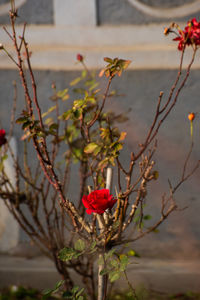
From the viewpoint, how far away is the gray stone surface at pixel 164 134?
3.04 meters

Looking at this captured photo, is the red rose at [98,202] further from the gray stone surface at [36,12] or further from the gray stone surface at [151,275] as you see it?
the gray stone surface at [36,12]

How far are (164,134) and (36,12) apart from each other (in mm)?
1314

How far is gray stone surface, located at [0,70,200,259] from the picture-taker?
3.04 meters

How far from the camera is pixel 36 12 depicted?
3.10 metres

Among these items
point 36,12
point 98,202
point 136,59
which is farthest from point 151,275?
point 36,12

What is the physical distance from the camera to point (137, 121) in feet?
10.2

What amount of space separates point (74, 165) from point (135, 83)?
77cm

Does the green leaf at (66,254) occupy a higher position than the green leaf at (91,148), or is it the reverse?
the green leaf at (91,148)

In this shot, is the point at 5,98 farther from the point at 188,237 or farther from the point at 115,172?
the point at 188,237

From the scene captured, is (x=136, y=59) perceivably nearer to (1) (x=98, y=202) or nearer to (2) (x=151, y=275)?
(2) (x=151, y=275)

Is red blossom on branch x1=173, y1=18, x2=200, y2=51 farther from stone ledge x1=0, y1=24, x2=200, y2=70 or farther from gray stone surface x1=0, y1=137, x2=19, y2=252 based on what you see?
gray stone surface x1=0, y1=137, x2=19, y2=252

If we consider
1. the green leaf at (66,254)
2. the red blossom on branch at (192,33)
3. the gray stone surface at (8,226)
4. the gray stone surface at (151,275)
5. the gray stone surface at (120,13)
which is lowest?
the gray stone surface at (151,275)

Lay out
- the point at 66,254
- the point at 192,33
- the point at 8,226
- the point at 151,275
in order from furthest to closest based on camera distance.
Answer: the point at 8,226, the point at 151,275, the point at 192,33, the point at 66,254

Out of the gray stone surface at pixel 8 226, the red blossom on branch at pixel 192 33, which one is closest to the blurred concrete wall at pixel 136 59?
the gray stone surface at pixel 8 226
